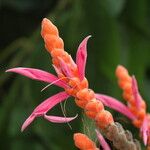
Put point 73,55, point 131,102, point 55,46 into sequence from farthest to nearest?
point 73,55 → point 131,102 → point 55,46

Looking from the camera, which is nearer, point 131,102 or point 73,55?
point 131,102


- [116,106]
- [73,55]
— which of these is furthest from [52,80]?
[73,55]

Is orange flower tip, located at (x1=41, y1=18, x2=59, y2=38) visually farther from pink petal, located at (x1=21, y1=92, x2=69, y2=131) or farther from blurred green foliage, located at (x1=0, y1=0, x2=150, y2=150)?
blurred green foliage, located at (x1=0, y1=0, x2=150, y2=150)

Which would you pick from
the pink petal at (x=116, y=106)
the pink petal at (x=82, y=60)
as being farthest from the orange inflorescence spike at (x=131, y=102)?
→ the pink petal at (x=82, y=60)

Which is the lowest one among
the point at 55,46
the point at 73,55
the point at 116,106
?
the point at 73,55

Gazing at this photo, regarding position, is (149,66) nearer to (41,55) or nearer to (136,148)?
(41,55)

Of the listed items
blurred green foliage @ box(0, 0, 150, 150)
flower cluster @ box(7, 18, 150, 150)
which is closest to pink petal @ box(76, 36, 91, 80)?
flower cluster @ box(7, 18, 150, 150)

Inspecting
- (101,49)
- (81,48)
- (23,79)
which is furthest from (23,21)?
(81,48)

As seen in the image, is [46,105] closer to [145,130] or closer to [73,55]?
[145,130]
